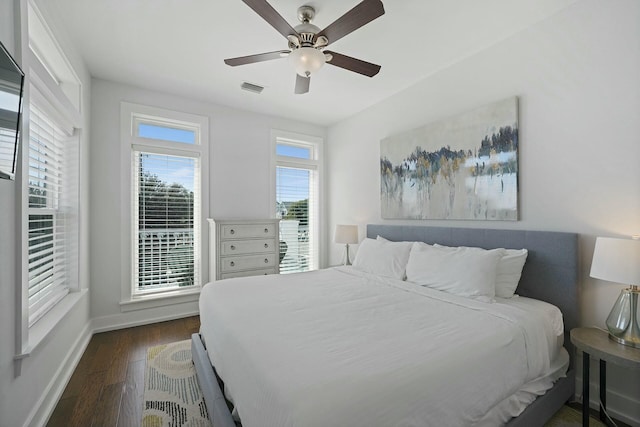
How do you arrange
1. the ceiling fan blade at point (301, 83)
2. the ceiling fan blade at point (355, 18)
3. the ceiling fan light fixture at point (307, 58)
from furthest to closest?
1. the ceiling fan blade at point (301, 83)
2. the ceiling fan light fixture at point (307, 58)
3. the ceiling fan blade at point (355, 18)

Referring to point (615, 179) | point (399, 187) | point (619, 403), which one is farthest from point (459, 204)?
point (619, 403)

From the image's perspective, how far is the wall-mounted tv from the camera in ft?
3.87

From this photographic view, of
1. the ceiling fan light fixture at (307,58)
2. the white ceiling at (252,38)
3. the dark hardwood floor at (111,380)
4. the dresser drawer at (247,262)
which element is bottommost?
the dark hardwood floor at (111,380)

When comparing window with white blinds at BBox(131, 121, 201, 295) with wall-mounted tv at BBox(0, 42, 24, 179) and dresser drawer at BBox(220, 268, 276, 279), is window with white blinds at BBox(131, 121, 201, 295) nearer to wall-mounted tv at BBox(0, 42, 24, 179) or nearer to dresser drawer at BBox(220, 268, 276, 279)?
dresser drawer at BBox(220, 268, 276, 279)

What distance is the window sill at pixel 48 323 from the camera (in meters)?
1.61

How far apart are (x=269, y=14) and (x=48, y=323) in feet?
8.14

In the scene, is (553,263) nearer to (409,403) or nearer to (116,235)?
(409,403)

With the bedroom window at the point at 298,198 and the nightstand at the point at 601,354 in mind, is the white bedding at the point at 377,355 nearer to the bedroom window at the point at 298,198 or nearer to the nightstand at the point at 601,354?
the nightstand at the point at 601,354

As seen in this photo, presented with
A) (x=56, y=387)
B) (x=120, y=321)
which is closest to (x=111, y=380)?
(x=56, y=387)

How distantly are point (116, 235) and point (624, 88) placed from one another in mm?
4618

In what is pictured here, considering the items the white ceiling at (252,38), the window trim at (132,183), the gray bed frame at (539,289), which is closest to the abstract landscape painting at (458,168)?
the gray bed frame at (539,289)

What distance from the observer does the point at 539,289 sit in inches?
86.3

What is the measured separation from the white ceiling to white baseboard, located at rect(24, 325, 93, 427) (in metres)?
2.61

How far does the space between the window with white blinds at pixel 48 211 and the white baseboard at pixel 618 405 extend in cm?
378
